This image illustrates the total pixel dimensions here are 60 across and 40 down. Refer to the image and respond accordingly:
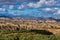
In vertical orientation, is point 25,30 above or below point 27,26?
above

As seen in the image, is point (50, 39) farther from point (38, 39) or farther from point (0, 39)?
point (0, 39)

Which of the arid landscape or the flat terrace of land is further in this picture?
the flat terrace of land

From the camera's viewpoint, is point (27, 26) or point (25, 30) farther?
point (27, 26)

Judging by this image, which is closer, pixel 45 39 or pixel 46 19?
pixel 45 39

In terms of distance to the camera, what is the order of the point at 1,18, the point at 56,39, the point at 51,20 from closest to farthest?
the point at 56,39
the point at 1,18
the point at 51,20

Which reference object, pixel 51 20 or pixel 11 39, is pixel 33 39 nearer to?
pixel 11 39

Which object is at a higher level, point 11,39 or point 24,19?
point 11,39

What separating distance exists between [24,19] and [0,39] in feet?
424

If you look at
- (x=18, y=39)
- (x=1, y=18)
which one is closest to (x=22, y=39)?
(x=18, y=39)

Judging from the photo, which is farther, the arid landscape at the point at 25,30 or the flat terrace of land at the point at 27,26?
the flat terrace of land at the point at 27,26

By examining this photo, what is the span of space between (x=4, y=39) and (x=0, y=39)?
2.02 feet

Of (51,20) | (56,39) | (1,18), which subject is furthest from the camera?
(51,20)

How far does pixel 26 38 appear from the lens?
3691 centimetres

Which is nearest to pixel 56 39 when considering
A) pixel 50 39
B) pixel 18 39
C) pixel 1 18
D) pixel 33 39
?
pixel 50 39
